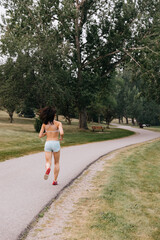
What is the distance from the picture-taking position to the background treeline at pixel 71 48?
25.7 metres

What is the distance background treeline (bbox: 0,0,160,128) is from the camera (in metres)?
25.7

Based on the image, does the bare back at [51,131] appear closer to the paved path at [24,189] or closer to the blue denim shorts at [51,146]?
the blue denim shorts at [51,146]

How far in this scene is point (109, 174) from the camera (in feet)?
27.7

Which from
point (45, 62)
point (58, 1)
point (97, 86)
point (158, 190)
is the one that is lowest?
point (158, 190)

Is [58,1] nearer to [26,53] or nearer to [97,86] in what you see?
[26,53]

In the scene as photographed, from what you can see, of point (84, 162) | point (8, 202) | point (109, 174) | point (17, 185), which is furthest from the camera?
point (84, 162)

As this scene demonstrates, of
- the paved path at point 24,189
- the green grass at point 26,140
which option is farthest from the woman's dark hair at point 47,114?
the green grass at point 26,140

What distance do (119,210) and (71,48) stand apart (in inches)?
1067

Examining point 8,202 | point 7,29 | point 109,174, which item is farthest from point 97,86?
point 8,202

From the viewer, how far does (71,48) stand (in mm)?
30297

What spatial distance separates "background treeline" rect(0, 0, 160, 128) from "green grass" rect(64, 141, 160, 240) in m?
18.5

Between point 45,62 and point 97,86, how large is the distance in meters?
6.80

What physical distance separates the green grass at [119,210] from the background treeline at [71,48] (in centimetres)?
1855

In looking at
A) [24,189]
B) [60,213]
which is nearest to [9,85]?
[24,189]
